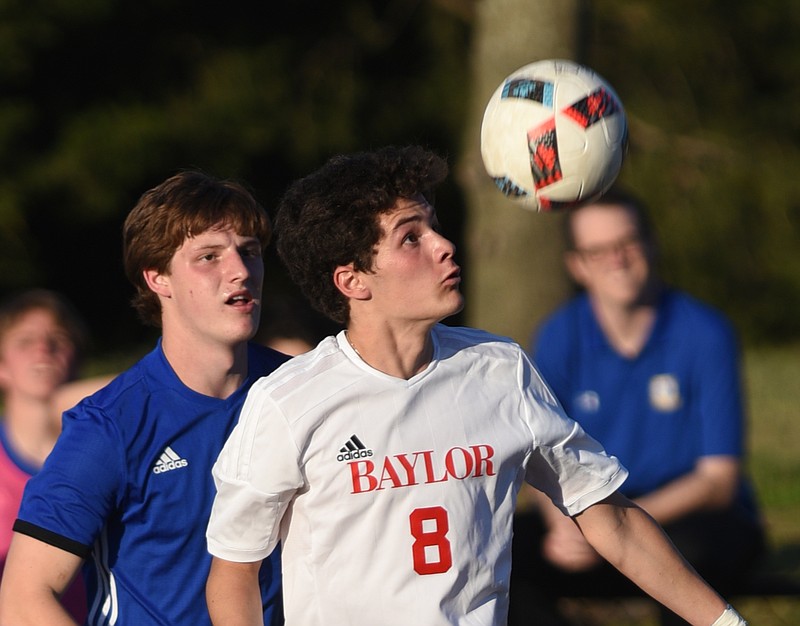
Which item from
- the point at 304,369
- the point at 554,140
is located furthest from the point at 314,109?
the point at 304,369

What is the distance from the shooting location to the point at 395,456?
117 inches

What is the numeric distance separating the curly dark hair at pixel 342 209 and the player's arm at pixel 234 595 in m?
0.69

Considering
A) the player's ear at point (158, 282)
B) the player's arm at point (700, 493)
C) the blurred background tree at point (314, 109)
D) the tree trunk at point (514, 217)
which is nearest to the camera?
the player's ear at point (158, 282)

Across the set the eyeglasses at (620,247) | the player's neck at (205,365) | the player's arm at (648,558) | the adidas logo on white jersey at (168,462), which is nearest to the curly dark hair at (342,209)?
the player's neck at (205,365)

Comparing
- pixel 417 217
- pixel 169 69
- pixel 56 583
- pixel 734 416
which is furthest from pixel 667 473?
pixel 169 69

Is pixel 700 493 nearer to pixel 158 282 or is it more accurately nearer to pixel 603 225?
pixel 603 225

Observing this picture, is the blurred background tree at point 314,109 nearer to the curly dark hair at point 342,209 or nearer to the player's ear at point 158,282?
the player's ear at point 158,282

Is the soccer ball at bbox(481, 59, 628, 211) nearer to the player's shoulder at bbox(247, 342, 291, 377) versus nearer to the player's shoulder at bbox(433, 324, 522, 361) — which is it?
the player's shoulder at bbox(433, 324, 522, 361)

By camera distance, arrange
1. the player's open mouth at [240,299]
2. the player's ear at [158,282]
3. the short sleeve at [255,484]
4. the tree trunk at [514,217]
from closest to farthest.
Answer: the short sleeve at [255,484], the player's open mouth at [240,299], the player's ear at [158,282], the tree trunk at [514,217]

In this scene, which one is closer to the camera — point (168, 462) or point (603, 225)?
point (168, 462)

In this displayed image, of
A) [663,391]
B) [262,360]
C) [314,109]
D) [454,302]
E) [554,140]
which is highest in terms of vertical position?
[314,109]

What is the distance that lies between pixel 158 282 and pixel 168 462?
54cm

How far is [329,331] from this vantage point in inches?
209

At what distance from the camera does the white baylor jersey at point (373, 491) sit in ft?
9.66
